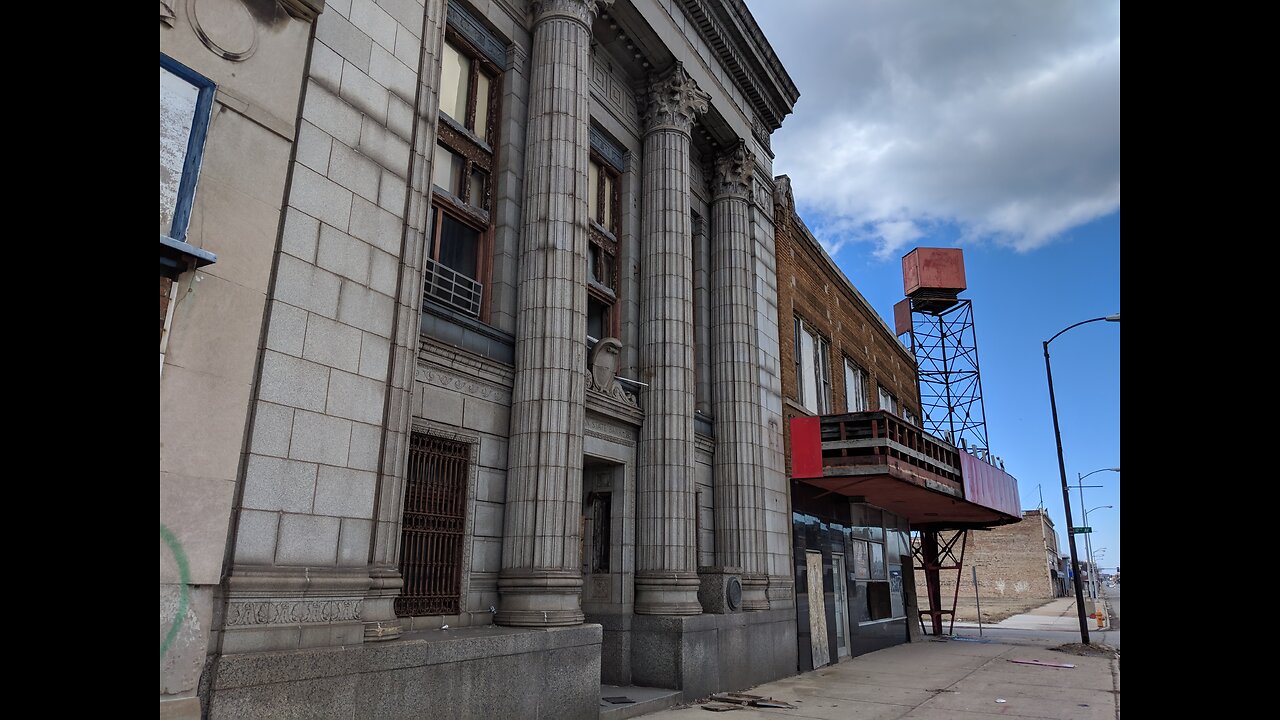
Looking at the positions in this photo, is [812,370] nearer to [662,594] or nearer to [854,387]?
[854,387]

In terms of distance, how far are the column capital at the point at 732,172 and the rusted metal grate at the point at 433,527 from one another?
1144cm

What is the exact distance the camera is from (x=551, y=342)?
39.5 feet

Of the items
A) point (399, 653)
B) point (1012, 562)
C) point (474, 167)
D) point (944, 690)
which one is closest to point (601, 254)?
point (474, 167)

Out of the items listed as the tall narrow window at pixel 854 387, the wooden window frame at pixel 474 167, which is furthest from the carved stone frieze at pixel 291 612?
the tall narrow window at pixel 854 387

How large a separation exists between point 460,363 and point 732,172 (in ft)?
36.9

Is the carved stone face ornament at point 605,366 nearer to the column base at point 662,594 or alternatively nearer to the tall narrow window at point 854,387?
the column base at point 662,594

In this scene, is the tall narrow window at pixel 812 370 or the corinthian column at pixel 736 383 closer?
the corinthian column at pixel 736 383

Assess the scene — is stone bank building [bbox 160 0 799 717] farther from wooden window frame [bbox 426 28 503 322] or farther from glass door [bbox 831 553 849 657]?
glass door [bbox 831 553 849 657]

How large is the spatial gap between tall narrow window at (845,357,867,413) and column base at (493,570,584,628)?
59.2 ft

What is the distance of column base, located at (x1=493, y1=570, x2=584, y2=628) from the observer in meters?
10.8

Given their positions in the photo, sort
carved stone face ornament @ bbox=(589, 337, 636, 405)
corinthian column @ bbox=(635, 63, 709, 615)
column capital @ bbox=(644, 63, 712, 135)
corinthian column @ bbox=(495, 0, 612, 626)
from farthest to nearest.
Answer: column capital @ bbox=(644, 63, 712, 135), corinthian column @ bbox=(635, 63, 709, 615), carved stone face ornament @ bbox=(589, 337, 636, 405), corinthian column @ bbox=(495, 0, 612, 626)

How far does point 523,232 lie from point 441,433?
3.83 metres

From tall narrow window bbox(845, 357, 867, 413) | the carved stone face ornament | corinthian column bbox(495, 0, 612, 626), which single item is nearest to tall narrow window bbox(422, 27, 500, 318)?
corinthian column bbox(495, 0, 612, 626)

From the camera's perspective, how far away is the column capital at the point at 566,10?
44.0 ft
